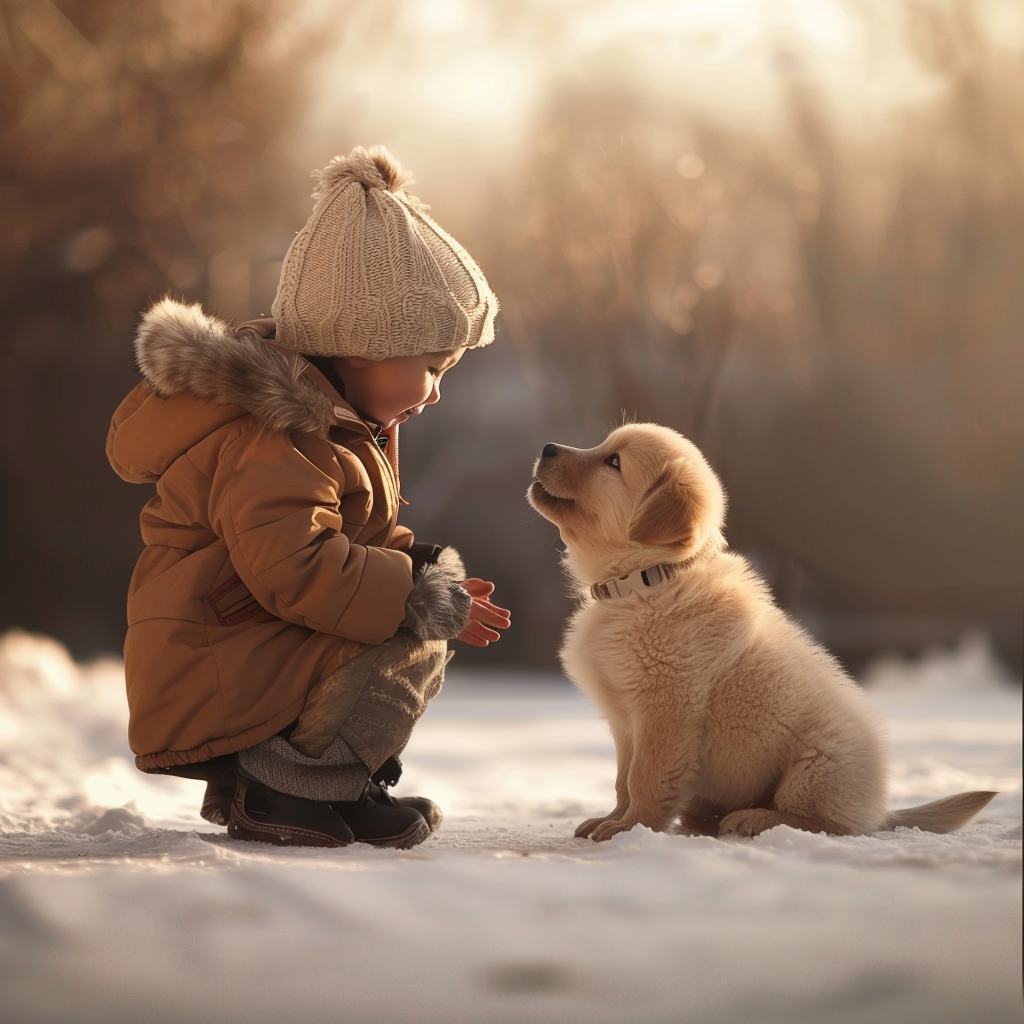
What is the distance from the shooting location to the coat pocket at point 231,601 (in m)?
1.74

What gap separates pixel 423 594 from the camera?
1773mm

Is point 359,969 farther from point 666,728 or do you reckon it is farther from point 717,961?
point 666,728

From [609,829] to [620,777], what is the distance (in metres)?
0.20

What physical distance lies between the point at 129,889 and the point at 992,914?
3.37 ft

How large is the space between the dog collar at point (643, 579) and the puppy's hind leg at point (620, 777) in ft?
0.82

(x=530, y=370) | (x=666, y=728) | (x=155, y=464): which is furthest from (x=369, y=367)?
(x=530, y=370)

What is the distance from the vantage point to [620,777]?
196 cm

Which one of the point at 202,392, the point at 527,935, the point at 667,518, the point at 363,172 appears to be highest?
the point at 363,172

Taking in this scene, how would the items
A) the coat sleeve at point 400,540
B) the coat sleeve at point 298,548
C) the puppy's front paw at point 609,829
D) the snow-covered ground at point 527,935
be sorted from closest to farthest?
the snow-covered ground at point 527,935, the coat sleeve at point 298,548, the puppy's front paw at point 609,829, the coat sleeve at point 400,540

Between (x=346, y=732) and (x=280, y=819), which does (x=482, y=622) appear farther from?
(x=280, y=819)

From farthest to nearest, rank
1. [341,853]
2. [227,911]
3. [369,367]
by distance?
[369,367]
[341,853]
[227,911]

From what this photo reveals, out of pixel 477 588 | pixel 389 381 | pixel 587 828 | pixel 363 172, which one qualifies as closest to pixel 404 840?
pixel 587 828

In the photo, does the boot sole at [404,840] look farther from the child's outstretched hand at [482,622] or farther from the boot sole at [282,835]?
the child's outstretched hand at [482,622]

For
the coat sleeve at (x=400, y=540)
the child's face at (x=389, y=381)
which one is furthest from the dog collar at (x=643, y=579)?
the child's face at (x=389, y=381)
